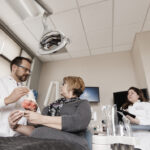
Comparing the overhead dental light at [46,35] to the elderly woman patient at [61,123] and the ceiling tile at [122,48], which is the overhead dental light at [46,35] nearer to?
the elderly woman patient at [61,123]

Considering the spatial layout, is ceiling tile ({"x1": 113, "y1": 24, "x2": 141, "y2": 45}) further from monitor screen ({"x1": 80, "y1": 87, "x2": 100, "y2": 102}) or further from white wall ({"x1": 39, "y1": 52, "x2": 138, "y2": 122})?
monitor screen ({"x1": 80, "y1": 87, "x2": 100, "y2": 102})

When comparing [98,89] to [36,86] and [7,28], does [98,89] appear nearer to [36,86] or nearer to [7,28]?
[36,86]

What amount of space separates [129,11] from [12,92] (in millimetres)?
2524

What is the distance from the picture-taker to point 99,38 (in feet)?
10.3

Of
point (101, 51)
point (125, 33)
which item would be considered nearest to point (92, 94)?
point (101, 51)

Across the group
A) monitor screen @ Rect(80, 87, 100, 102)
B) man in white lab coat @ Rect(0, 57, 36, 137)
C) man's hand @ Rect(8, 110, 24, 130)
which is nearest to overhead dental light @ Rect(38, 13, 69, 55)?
man in white lab coat @ Rect(0, 57, 36, 137)

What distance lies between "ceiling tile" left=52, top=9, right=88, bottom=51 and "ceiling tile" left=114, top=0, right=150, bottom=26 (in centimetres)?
78

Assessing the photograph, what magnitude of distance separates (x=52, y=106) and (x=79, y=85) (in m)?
0.38

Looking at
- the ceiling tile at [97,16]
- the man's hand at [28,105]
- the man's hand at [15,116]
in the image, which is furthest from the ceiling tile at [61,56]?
the man's hand at [15,116]

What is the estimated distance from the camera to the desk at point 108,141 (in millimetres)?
976

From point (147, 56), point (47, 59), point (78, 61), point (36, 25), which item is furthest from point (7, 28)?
point (147, 56)

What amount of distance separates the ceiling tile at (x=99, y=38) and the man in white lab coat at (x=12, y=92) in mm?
1926

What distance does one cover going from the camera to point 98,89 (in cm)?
336

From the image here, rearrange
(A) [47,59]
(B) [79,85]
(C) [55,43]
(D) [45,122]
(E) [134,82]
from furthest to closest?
(A) [47,59], (E) [134,82], (C) [55,43], (B) [79,85], (D) [45,122]
